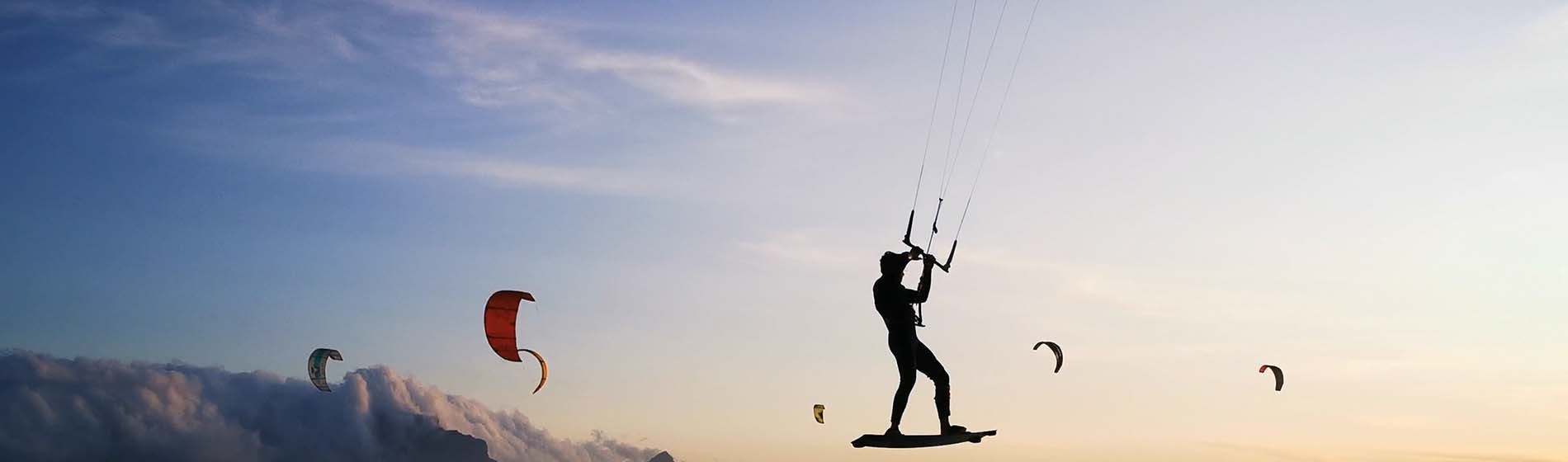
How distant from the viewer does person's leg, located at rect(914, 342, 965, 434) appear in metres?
19.0

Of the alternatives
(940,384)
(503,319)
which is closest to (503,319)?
(503,319)

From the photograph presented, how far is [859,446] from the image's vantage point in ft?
61.9

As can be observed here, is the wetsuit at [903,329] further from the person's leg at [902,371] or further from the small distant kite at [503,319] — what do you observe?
the small distant kite at [503,319]

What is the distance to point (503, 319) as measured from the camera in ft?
94.6

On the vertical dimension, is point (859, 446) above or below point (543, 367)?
below

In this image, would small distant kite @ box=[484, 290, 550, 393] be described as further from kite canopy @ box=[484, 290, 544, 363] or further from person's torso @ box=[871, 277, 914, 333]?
person's torso @ box=[871, 277, 914, 333]

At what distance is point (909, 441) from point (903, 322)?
58.9 inches

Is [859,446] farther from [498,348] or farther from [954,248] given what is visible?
[498,348]

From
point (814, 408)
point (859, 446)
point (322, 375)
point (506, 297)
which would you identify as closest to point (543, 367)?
point (506, 297)

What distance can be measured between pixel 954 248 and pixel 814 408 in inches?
201

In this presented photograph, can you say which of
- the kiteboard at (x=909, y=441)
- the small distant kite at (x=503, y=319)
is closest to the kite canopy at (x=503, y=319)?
the small distant kite at (x=503, y=319)

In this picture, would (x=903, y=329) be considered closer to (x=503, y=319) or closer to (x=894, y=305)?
(x=894, y=305)

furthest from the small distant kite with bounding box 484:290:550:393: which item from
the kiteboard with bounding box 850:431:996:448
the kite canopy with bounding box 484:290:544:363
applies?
the kiteboard with bounding box 850:431:996:448

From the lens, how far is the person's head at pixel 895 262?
18406mm
